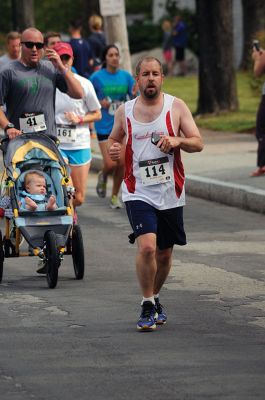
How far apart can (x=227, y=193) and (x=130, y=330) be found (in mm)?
8959

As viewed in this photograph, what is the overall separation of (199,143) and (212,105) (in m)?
20.5

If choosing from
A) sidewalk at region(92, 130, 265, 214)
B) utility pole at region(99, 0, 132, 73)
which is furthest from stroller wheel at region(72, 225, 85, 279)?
utility pole at region(99, 0, 132, 73)

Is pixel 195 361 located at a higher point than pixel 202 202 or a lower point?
higher

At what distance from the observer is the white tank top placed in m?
9.89

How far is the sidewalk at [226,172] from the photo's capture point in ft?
59.3

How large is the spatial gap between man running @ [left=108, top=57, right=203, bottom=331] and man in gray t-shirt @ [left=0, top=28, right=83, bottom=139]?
2.86 meters

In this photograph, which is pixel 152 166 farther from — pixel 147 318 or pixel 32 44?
pixel 32 44

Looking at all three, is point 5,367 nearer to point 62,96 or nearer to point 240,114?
point 62,96

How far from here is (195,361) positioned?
860 cm

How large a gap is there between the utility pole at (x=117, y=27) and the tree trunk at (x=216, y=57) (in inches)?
183

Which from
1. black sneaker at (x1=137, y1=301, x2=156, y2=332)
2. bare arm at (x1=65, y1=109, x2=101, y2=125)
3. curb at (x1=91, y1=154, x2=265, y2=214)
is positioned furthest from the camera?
curb at (x1=91, y1=154, x2=265, y2=214)

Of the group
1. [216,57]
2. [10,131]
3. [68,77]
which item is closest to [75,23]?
[216,57]

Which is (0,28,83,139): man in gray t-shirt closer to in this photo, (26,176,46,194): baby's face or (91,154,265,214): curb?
(26,176,46,194): baby's face

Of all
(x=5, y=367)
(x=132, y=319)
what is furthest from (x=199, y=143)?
(x=5, y=367)
